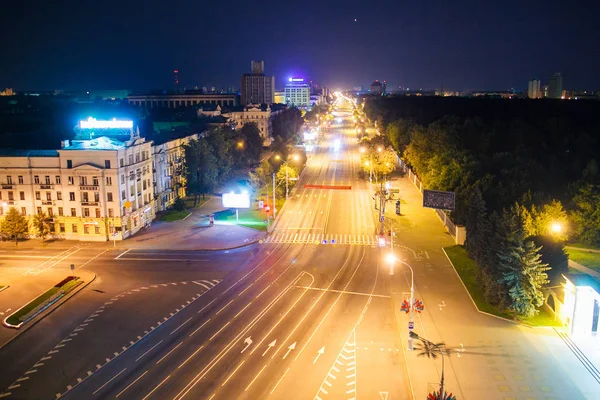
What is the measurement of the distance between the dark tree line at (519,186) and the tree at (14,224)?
159ft

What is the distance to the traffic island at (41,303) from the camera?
39.5m

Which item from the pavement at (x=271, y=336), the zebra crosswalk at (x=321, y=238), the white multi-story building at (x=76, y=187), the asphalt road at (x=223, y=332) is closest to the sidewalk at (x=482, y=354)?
the pavement at (x=271, y=336)

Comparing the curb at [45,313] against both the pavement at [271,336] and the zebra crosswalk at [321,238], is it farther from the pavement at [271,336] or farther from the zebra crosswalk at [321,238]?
the zebra crosswalk at [321,238]

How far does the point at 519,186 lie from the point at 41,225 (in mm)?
59607

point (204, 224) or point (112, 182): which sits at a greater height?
point (112, 182)

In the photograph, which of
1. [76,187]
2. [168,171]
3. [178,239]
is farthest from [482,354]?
[168,171]

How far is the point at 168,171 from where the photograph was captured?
80.2 metres

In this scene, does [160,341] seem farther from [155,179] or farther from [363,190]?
[363,190]

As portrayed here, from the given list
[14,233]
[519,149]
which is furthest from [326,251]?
[519,149]

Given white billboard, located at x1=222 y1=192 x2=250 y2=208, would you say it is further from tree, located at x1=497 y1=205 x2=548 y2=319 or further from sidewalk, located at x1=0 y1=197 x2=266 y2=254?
tree, located at x1=497 y1=205 x2=548 y2=319

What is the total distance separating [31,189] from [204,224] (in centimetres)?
2064

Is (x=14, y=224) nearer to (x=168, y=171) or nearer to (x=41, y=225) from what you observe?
(x=41, y=225)

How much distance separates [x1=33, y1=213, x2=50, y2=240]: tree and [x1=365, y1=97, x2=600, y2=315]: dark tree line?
46.7m

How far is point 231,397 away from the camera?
2955cm
